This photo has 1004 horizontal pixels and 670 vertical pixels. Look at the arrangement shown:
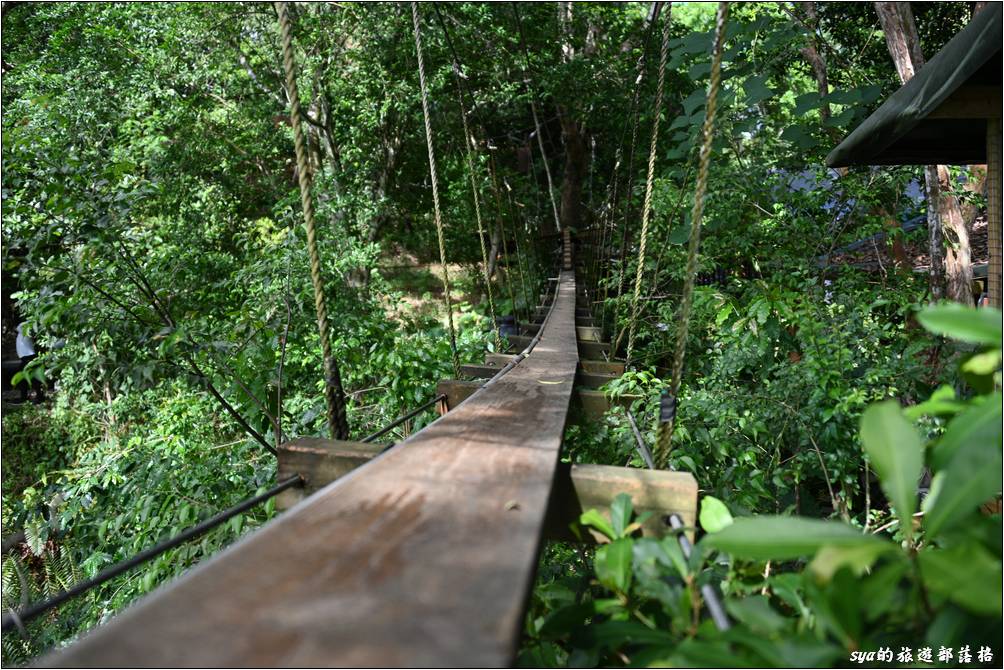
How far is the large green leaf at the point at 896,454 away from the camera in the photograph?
505mm

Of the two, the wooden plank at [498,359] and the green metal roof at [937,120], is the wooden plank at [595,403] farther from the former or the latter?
the green metal roof at [937,120]

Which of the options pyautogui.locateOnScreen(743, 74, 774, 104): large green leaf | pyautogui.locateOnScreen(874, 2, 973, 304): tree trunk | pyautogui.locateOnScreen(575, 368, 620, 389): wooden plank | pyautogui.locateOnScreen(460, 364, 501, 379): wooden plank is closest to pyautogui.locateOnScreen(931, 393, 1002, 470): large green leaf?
pyautogui.locateOnScreen(575, 368, 620, 389): wooden plank

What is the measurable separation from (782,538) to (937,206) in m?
3.97

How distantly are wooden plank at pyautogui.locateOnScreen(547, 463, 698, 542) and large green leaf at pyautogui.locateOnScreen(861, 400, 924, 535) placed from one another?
0.97 feet

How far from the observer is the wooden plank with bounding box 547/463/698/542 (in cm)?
83

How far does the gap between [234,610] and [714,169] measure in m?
3.94

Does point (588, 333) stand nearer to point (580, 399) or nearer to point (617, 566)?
point (580, 399)

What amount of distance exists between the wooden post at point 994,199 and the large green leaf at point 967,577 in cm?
138

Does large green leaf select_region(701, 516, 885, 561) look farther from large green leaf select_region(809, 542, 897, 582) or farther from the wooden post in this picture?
the wooden post

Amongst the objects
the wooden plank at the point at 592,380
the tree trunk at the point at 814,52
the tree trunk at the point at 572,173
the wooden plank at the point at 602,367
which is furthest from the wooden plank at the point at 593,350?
the tree trunk at the point at 572,173

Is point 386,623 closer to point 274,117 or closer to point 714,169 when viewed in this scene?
point 714,169

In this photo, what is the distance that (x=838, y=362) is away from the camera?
1.89 m

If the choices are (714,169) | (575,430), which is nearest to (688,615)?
(575,430)

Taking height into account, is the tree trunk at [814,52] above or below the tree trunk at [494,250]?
above
